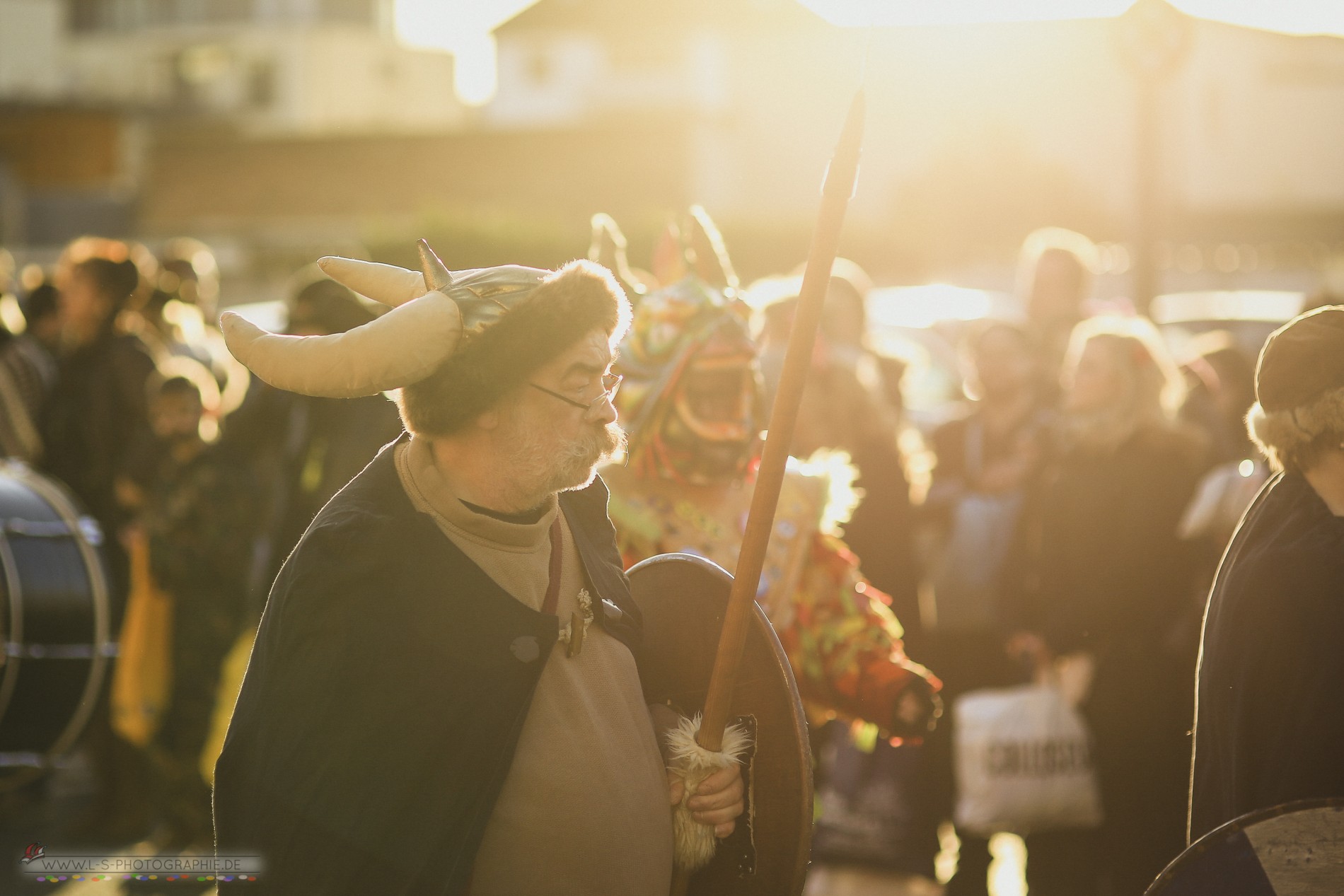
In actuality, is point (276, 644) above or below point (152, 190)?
below

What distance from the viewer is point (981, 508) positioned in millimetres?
6094

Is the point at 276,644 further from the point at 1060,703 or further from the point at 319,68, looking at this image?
the point at 319,68

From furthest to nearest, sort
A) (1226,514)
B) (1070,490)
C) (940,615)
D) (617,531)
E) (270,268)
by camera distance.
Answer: (270,268), (940,615), (1070,490), (1226,514), (617,531)

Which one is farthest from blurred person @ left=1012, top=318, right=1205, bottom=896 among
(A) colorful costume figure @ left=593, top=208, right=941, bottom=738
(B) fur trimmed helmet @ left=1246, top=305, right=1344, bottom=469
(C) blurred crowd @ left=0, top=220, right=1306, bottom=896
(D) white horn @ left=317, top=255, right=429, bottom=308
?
(D) white horn @ left=317, top=255, right=429, bottom=308

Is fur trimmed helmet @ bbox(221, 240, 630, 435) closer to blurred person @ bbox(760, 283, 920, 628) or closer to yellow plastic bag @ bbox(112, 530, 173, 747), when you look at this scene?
blurred person @ bbox(760, 283, 920, 628)

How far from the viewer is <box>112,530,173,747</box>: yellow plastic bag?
21.7 feet

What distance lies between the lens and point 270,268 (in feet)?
108

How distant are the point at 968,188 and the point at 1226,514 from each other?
37.1 m

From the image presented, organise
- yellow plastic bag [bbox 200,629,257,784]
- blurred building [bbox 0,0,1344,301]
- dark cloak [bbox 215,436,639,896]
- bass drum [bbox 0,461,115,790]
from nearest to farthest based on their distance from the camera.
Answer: dark cloak [bbox 215,436,639,896], bass drum [bbox 0,461,115,790], yellow plastic bag [bbox 200,629,257,784], blurred building [bbox 0,0,1344,301]

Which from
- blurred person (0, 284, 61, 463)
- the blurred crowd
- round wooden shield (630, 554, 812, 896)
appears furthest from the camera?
blurred person (0, 284, 61, 463)

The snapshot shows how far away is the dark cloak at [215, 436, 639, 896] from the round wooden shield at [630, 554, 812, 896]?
15.3 inches

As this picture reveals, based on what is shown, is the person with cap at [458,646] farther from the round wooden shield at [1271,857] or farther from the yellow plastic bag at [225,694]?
the yellow plastic bag at [225,694]

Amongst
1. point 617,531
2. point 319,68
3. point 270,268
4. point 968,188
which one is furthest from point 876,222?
point 617,531

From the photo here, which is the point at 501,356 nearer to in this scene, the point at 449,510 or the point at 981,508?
the point at 449,510
